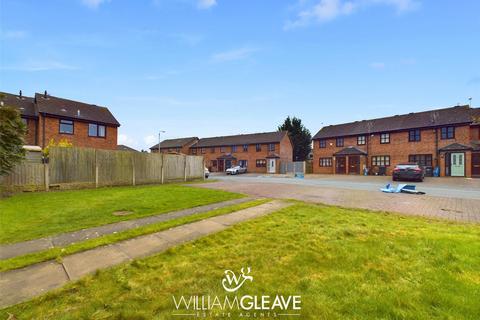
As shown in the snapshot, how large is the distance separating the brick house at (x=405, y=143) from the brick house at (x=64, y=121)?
29.8 metres

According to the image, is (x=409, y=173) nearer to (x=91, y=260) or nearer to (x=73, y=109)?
(x=91, y=260)

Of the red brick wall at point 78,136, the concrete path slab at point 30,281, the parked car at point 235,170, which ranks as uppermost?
the red brick wall at point 78,136

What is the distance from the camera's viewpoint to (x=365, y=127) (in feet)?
116

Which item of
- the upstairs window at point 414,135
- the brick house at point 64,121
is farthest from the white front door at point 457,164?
the brick house at point 64,121

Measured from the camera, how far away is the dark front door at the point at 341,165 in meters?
35.1

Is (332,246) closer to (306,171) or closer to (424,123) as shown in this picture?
(424,123)

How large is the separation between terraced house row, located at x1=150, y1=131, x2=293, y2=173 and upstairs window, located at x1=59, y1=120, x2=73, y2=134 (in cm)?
2398

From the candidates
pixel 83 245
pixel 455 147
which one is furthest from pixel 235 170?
pixel 83 245

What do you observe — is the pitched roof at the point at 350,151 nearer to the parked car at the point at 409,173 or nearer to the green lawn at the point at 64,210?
the parked car at the point at 409,173

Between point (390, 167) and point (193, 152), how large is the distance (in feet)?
126

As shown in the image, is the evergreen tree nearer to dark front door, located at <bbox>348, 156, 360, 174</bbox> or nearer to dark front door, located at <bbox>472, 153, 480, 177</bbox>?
dark front door, located at <bbox>348, 156, 360, 174</bbox>

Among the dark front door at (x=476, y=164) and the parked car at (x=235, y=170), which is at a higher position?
the dark front door at (x=476, y=164)

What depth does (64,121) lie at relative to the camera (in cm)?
2506

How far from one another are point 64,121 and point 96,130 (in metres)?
3.00
